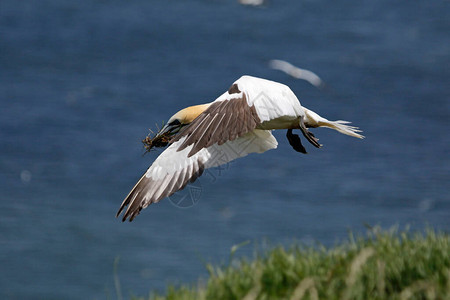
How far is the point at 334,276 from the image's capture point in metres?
4.64

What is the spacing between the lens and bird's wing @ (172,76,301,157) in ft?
19.7

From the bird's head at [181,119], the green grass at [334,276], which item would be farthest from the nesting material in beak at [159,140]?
the green grass at [334,276]

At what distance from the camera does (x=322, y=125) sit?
7.34 m

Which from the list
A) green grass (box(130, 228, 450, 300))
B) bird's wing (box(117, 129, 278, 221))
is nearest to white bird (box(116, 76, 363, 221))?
bird's wing (box(117, 129, 278, 221))

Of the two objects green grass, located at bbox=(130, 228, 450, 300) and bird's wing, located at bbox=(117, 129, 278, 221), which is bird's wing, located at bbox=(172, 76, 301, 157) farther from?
green grass, located at bbox=(130, 228, 450, 300)

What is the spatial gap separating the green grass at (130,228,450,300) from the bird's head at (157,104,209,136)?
2.44 metres

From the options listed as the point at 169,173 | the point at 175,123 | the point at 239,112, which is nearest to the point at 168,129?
the point at 175,123

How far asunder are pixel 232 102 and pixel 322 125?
145 cm

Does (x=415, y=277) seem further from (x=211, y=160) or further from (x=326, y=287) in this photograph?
(x=211, y=160)

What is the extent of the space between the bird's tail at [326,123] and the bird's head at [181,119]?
1.14m

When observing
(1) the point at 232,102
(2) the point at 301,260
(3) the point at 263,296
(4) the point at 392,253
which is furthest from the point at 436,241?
(1) the point at 232,102

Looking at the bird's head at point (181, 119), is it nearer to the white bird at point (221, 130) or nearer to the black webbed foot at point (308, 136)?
the white bird at point (221, 130)

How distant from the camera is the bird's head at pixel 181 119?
278 inches

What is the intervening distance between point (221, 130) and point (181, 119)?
115 cm
